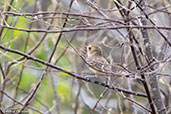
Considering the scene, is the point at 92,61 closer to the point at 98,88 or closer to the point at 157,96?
the point at 157,96

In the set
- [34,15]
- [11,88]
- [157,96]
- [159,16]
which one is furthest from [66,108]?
[34,15]

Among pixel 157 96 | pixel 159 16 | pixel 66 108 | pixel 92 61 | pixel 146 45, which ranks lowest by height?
pixel 66 108

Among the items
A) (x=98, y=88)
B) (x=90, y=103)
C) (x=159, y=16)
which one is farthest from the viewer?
(x=90, y=103)

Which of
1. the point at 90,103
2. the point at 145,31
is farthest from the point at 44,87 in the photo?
the point at 145,31

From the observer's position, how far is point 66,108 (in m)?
5.38

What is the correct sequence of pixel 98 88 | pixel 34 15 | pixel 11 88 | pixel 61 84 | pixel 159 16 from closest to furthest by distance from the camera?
pixel 34 15, pixel 159 16, pixel 98 88, pixel 11 88, pixel 61 84

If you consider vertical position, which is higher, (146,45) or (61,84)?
(146,45)

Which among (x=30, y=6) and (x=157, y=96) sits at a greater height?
(x=30, y=6)

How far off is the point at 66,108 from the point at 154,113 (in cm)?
355

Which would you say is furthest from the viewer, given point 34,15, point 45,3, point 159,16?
point 45,3

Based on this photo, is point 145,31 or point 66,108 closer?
point 145,31

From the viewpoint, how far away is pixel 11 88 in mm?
4500

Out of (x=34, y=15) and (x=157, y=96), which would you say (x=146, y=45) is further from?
(x=34, y=15)

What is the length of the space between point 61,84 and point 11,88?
78cm
